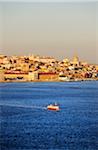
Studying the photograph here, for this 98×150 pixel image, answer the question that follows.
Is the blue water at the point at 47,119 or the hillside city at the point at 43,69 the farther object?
the blue water at the point at 47,119

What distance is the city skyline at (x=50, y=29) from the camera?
5754 millimetres

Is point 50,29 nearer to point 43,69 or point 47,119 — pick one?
point 43,69

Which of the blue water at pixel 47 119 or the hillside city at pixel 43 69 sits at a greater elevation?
the hillside city at pixel 43 69

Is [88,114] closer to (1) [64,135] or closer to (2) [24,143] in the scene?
(1) [64,135]

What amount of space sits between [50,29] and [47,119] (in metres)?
2.08

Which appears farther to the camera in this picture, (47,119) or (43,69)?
(47,119)

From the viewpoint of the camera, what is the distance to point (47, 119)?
773cm

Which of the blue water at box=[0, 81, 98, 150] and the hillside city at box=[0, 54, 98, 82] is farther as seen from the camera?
the blue water at box=[0, 81, 98, 150]

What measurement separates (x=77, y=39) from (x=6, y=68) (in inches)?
36.4

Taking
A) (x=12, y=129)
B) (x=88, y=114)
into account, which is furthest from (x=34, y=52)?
(x=88, y=114)

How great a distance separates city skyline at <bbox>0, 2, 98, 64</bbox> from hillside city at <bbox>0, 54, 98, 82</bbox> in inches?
2.9

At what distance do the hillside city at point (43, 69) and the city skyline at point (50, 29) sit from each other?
0.24 ft

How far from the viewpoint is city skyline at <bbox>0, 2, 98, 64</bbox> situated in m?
5.75

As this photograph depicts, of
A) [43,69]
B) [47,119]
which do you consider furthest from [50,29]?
[47,119]
